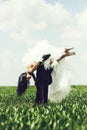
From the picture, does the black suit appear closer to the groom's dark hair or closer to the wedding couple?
the wedding couple

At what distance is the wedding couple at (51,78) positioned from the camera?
16587 mm

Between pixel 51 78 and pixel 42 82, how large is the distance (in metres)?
0.42

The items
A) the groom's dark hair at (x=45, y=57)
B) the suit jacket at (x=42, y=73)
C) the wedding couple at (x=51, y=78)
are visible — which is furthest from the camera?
the suit jacket at (x=42, y=73)

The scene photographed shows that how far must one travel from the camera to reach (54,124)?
1009cm

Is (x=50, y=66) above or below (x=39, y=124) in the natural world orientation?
above

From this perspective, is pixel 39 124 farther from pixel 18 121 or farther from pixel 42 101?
pixel 42 101

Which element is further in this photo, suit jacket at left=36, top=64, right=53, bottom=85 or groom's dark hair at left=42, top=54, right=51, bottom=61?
suit jacket at left=36, top=64, right=53, bottom=85

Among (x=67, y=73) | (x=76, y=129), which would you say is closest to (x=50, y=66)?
(x=67, y=73)

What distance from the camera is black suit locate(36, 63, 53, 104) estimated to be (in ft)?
55.1

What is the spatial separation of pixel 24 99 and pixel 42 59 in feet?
28.0

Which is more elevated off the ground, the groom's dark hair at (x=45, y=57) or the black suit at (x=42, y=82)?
the groom's dark hair at (x=45, y=57)

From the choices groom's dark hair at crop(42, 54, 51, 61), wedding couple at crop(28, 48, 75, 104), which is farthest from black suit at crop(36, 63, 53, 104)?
groom's dark hair at crop(42, 54, 51, 61)

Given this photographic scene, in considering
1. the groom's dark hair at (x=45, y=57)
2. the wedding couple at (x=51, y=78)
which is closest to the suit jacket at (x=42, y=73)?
the wedding couple at (x=51, y=78)

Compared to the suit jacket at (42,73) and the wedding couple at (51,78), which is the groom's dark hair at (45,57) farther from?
the suit jacket at (42,73)
